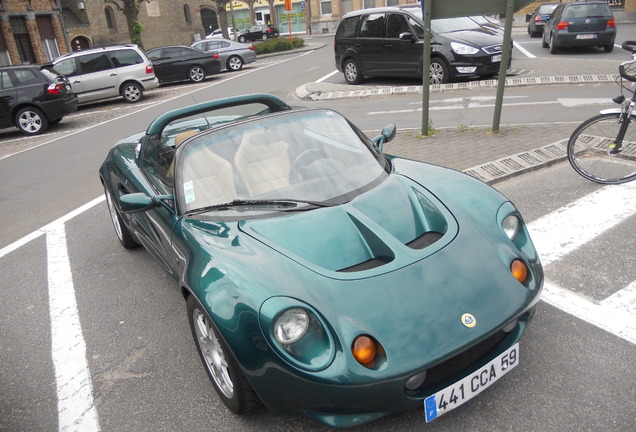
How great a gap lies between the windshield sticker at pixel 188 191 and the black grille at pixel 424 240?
1378mm

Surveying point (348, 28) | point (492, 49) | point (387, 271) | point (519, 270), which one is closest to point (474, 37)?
point (492, 49)

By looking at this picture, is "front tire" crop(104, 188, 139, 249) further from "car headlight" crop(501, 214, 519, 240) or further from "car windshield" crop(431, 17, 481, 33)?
"car windshield" crop(431, 17, 481, 33)

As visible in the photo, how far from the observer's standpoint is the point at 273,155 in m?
3.36

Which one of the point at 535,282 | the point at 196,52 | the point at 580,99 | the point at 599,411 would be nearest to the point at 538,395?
the point at 599,411

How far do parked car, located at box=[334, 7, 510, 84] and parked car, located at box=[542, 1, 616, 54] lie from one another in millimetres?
5257

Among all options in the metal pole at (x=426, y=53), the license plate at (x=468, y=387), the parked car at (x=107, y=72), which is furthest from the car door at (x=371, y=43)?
the license plate at (x=468, y=387)

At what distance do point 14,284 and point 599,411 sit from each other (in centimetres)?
455

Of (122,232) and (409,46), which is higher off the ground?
(409,46)

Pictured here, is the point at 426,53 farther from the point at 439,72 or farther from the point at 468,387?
the point at 468,387

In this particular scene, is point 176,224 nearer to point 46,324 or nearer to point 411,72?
point 46,324

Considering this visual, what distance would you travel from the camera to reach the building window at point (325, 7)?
53438 mm

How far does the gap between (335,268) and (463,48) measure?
1022 centimetres

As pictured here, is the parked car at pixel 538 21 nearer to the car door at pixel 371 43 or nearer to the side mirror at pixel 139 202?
the car door at pixel 371 43

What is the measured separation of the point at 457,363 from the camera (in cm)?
227
